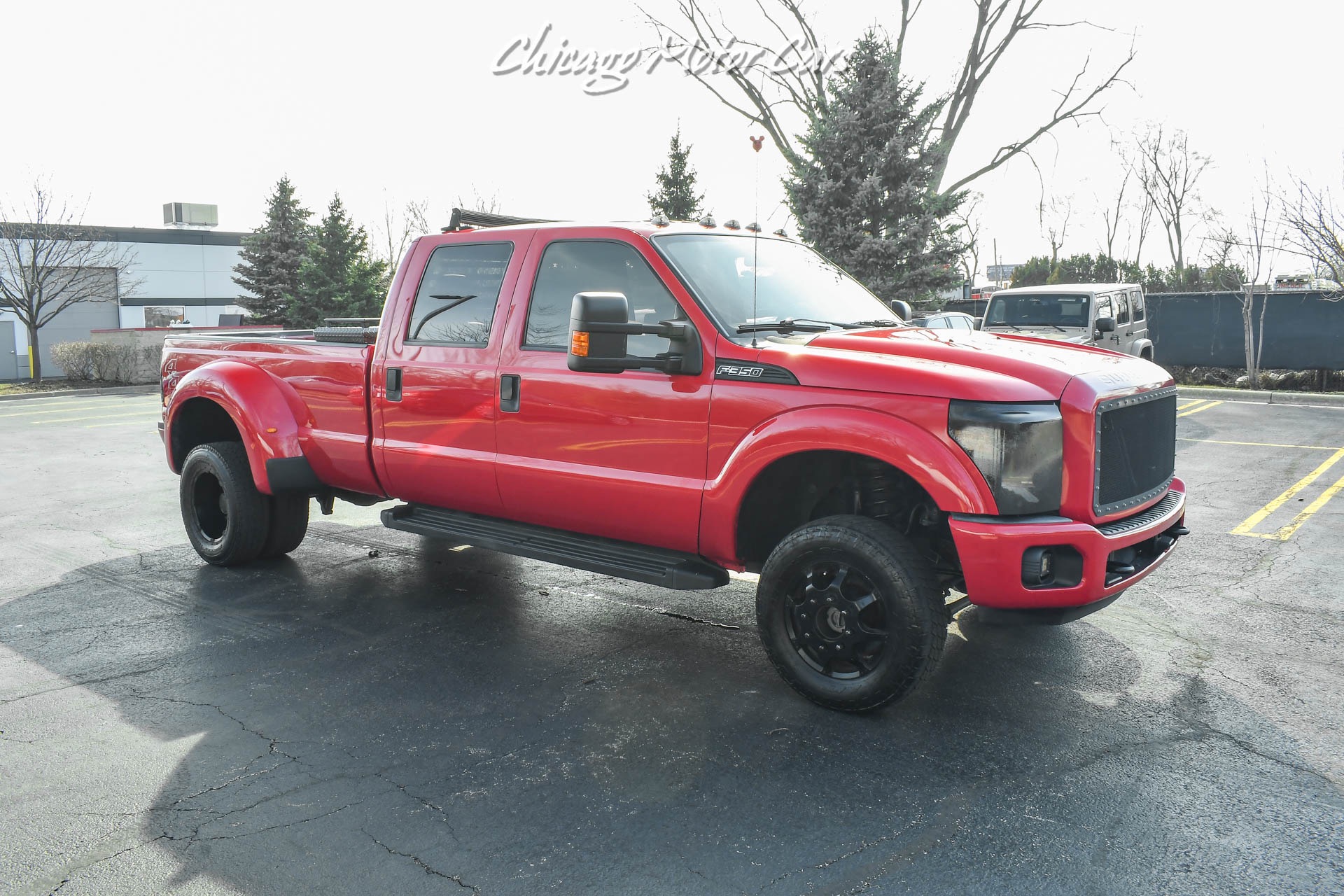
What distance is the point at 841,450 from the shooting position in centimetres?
404

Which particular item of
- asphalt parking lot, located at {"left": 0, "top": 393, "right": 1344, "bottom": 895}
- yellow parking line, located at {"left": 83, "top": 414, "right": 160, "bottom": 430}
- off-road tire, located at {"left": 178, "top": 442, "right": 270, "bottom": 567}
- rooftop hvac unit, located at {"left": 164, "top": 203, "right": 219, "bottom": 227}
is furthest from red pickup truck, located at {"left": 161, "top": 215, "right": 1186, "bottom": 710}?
rooftop hvac unit, located at {"left": 164, "top": 203, "right": 219, "bottom": 227}

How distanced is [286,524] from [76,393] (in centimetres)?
2068

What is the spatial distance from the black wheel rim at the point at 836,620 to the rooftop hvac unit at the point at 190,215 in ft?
178

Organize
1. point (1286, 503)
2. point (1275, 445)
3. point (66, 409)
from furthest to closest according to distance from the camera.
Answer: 1. point (66, 409)
2. point (1275, 445)
3. point (1286, 503)

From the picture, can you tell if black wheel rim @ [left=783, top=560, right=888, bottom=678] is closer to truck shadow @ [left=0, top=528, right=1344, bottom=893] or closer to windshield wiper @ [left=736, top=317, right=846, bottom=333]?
truck shadow @ [left=0, top=528, right=1344, bottom=893]

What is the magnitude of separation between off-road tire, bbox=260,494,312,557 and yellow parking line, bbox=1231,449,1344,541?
6.62 m

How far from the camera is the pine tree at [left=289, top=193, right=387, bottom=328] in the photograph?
3017 centimetres

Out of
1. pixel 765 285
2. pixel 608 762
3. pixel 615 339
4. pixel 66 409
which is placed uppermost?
pixel 765 285

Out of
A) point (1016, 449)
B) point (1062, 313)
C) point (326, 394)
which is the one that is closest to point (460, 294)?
point (326, 394)

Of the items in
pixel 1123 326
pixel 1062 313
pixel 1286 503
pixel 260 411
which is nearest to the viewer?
pixel 260 411

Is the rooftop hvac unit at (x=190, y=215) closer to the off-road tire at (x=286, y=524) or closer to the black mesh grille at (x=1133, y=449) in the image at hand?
the off-road tire at (x=286, y=524)

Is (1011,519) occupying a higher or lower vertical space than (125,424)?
higher

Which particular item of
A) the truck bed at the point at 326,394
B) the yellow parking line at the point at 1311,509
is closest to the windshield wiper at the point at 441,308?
the truck bed at the point at 326,394

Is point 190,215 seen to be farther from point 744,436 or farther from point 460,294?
point 744,436
